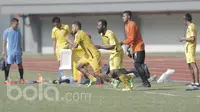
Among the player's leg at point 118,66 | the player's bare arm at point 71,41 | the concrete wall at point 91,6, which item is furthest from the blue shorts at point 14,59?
the concrete wall at point 91,6

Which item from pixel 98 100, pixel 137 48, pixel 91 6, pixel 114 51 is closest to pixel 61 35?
pixel 137 48

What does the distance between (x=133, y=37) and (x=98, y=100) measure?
3.67m

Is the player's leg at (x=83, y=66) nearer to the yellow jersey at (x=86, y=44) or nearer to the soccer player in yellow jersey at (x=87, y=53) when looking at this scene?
the soccer player in yellow jersey at (x=87, y=53)

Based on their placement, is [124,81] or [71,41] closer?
[124,81]

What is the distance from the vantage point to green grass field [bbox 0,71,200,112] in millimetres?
10922

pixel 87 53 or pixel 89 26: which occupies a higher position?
pixel 89 26

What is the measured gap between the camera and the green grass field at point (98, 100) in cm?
1092

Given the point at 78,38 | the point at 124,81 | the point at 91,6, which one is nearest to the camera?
the point at 124,81

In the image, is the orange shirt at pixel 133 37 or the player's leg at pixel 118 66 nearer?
the player's leg at pixel 118 66

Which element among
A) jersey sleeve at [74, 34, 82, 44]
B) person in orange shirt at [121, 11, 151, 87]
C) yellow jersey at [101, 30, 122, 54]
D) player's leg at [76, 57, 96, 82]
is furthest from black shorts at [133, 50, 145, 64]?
jersey sleeve at [74, 34, 82, 44]

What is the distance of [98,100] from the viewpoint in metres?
12.3

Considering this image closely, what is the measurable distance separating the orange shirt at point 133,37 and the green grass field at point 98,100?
1.10 m

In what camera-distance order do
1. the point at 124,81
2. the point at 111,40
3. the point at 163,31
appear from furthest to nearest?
the point at 163,31 → the point at 111,40 → the point at 124,81

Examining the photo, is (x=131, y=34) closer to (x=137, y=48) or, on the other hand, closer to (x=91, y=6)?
(x=137, y=48)
